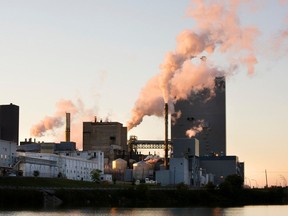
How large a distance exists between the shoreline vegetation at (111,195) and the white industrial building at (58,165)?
39.3ft

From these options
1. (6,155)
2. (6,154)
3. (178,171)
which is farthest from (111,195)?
(178,171)

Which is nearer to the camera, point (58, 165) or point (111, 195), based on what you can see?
point (111, 195)

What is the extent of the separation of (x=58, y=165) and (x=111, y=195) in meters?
40.4

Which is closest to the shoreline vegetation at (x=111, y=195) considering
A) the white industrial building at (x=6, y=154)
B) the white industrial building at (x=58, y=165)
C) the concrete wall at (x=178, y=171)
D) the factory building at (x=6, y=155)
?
the white industrial building at (x=58, y=165)

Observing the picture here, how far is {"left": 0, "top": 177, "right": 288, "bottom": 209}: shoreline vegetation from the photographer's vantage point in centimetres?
12169

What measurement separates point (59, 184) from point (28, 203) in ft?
81.4

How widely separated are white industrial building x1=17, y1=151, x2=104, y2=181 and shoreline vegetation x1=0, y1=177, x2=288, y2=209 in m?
12.0

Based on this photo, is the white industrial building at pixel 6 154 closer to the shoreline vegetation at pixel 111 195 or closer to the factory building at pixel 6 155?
the factory building at pixel 6 155

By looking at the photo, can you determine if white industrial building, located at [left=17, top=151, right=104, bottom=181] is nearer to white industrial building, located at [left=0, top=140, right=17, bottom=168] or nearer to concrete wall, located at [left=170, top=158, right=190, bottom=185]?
white industrial building, located at [left=0, top=140, right=17, bottom=168]

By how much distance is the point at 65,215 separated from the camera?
297 feet

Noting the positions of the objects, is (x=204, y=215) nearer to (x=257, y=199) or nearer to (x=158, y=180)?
(x=257, y=199)

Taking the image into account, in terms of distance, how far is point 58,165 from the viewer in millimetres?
176125

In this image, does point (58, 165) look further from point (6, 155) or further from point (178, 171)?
point (178, 171)

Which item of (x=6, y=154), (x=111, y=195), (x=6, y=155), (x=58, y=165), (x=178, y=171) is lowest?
(x=111, y=195)
